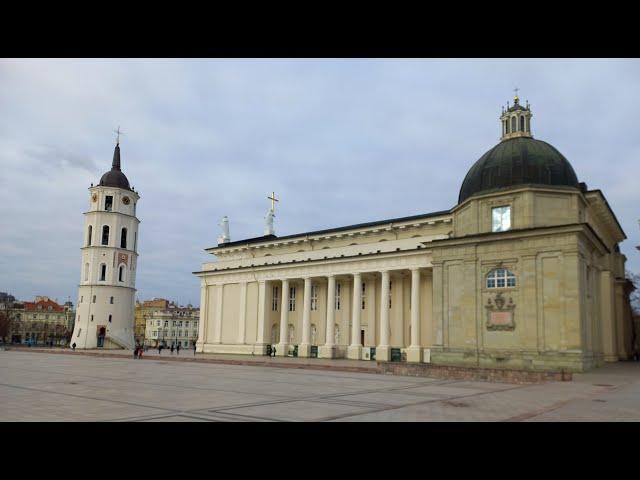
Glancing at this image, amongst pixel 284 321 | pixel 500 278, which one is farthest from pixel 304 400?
pixel 284 321

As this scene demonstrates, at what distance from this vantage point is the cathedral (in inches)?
1491

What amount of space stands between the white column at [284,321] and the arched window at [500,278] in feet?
82.2

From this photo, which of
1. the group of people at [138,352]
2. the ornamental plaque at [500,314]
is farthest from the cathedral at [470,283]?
the group of people at [138,352]

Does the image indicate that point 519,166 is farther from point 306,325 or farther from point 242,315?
point 242,315

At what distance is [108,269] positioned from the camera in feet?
280

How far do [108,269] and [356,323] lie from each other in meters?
48.5

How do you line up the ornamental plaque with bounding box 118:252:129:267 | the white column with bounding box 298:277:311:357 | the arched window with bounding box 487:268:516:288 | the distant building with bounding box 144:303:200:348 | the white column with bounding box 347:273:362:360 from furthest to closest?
the distant building with bounding box 144:303:200:348, the ornamental plaque with bounding box 118:252:129:267, the white column with bounding box 298:277:311:357, the white column with bounding box 347:273:362:360, the arched window with bounding box 487:268:516:288

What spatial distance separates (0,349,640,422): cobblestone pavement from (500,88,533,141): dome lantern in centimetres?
2330

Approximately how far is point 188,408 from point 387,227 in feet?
139

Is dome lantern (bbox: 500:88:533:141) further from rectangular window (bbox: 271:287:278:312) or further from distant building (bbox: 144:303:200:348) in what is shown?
distant building (bbox: 144:303:200:348)

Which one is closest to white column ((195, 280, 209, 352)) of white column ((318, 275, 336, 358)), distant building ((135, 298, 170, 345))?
white column ((318, 275, 336, 358))

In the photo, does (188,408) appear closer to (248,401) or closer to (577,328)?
(248,401)
